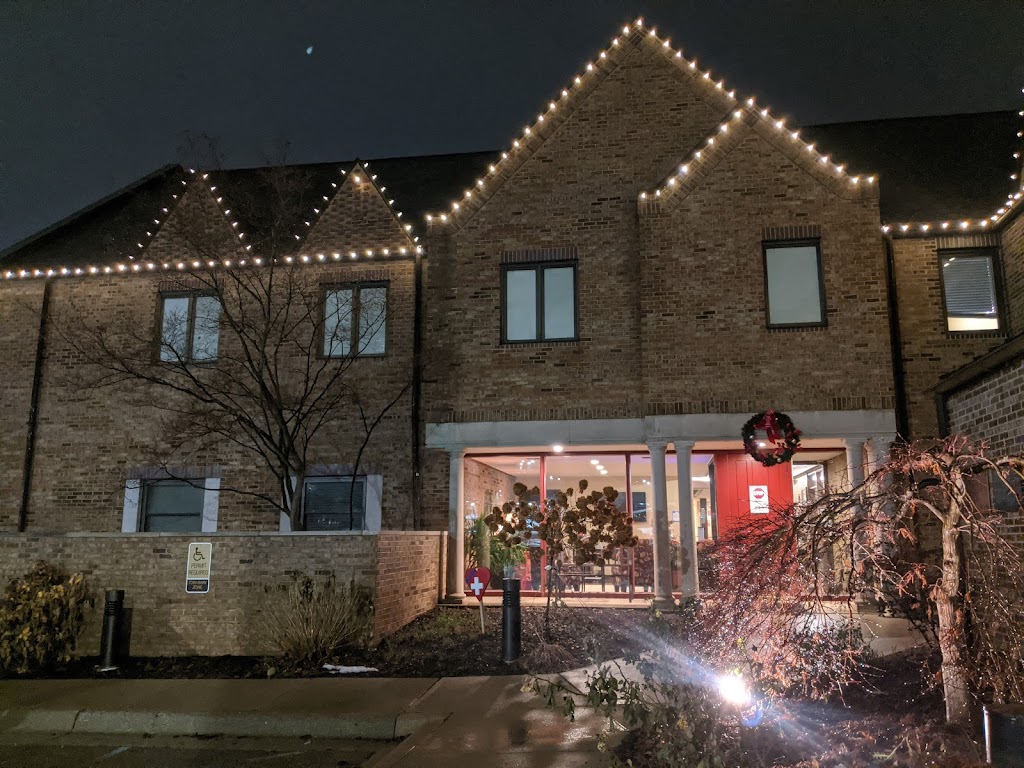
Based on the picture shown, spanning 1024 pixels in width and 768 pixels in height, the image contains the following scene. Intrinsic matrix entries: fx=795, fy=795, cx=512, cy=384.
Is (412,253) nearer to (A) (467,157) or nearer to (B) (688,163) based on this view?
(A) (467,157)

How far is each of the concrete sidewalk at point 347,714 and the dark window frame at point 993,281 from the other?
10178 millimetres

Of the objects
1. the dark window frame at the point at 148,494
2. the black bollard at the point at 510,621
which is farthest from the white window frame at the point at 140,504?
the black bollard at the point at 510,621

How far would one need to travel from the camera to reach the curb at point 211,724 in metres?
7.77

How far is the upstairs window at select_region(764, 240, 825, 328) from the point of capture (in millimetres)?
13891

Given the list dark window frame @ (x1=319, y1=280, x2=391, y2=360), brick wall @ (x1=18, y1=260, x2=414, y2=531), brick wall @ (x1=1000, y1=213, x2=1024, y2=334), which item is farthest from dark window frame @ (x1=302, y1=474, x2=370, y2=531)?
brick wall @ (x1=1000, y1=213, x2=1024, y2=334)

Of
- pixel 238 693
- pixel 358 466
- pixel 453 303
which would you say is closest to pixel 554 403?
pixel 453 303

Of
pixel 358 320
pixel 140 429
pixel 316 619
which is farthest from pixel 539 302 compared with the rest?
pixel 140 429

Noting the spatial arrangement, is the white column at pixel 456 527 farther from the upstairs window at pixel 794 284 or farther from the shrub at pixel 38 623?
the upstairs window at pixel 794 284

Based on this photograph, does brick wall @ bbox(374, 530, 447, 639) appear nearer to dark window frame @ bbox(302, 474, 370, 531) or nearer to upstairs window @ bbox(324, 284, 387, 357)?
dark window frame @ bbox(302, 474, 370, 531)

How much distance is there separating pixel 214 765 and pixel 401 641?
4.14m

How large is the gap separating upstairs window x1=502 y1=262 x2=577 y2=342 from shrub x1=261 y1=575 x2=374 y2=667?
A: 19.5 ft

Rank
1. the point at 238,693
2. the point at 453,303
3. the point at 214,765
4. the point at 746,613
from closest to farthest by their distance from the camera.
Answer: the point at 746,613, the point at 214,765, the point at 238,693, the point at 453,303

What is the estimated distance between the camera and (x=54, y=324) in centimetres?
1689

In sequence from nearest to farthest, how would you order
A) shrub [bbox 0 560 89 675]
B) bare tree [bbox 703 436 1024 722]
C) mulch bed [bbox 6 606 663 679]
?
1. bare tree [bbox 703 436 1024 722]
2. mulch bed [bbox 6 606 663 679]
3. shrub [bbox 0 560 89 675]
